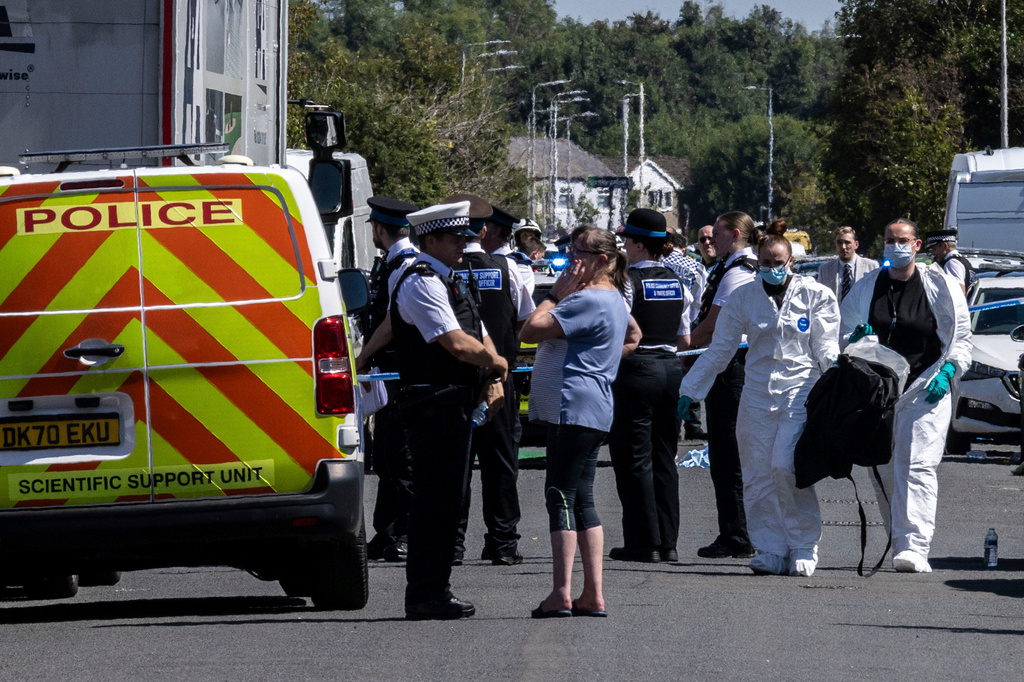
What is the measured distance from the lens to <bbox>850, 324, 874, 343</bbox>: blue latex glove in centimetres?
977

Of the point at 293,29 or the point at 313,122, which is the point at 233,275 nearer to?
the point at 313,122

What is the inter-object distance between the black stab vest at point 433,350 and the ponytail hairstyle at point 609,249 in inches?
23.2

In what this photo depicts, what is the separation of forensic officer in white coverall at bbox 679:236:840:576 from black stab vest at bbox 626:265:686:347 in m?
0.41

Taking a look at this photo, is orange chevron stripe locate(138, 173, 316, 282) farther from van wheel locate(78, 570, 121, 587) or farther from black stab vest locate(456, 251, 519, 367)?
van wheel locate(78, 570, 121, 587)

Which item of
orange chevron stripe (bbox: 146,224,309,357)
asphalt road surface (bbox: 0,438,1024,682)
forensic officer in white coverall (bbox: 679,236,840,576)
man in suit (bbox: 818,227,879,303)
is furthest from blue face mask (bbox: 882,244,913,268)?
man in suit (bbox: 818,227,879,303)

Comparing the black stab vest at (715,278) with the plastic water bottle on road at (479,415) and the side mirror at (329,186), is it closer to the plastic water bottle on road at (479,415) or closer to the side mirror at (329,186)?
the side mirror at (329,186)

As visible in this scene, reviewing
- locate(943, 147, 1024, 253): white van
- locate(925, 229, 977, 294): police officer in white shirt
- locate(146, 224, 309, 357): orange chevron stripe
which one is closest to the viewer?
locate(146, 224, 309, 357): orange chevron stripe

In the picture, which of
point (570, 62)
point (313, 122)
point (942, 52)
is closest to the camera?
point (313, 122)

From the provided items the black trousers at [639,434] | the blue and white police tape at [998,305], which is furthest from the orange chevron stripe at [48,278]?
the blue and white police tape at [998,305]

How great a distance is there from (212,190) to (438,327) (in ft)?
3.54

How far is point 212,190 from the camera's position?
24.6 feet

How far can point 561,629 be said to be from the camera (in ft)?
24.6

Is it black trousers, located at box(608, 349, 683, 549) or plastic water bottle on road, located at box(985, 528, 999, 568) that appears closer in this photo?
plastic water bottle on road, located at box(985, 528, 999, 568)

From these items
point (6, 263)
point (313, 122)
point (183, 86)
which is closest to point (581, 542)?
point (6, 263)
